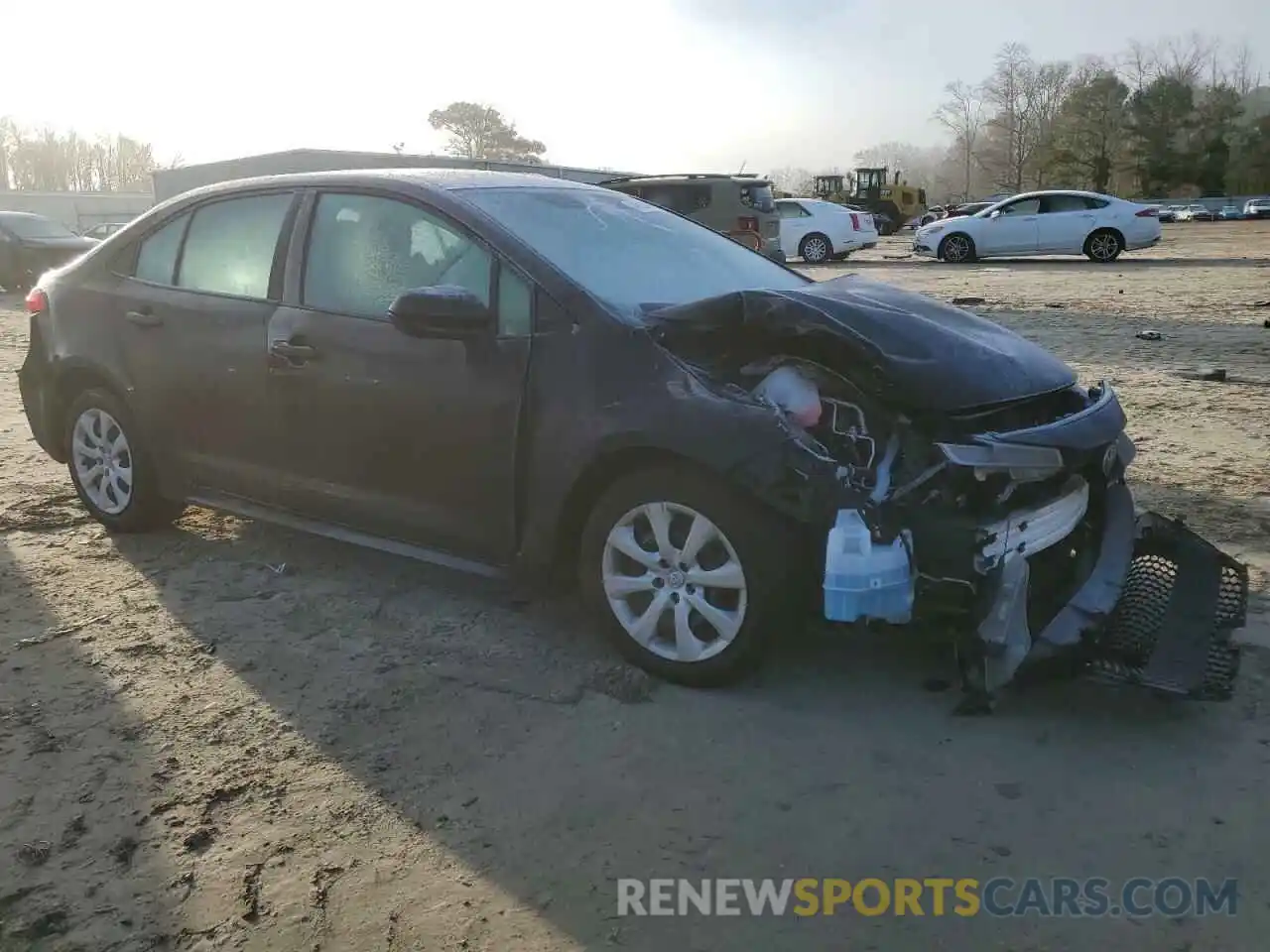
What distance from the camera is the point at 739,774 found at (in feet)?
9.66

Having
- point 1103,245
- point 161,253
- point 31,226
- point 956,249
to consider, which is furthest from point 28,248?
point 1103,245

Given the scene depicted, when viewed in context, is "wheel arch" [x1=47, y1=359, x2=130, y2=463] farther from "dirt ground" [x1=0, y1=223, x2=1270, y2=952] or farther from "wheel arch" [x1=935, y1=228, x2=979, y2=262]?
"wheel arch" [x1=935, y1=228, x2=979, y2=262]

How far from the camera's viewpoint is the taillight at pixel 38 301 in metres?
5.16

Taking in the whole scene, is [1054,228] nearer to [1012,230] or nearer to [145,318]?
[1012,230]

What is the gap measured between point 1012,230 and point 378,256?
22528 millimetres

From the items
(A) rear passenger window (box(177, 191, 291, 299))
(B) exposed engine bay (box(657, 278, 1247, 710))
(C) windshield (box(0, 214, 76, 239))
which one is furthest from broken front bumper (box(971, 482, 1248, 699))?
(C) windshield (box(0, 214, 76, 239))

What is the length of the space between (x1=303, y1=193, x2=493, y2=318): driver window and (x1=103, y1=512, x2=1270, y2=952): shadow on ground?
119cm

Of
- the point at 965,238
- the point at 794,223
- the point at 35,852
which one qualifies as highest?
the point at 794,223

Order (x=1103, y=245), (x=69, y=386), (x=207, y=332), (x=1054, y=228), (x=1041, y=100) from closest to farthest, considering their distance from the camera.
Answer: (x=207, y=332) → (x=69, y=386) → (x=1103, y=245) → (x=1054, y=228) → (x=1041, y=100)

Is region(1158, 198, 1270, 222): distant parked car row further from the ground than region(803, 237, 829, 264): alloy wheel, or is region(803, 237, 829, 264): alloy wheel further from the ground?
region(1158, 198, 1270, 222): distant parked car row

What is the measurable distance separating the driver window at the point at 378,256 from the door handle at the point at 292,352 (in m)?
0.17

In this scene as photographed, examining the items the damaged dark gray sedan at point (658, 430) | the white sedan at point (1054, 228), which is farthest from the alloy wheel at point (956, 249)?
the damaged dark gray sedan at point (658, 430)

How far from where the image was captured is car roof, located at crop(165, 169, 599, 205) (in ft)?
13.4

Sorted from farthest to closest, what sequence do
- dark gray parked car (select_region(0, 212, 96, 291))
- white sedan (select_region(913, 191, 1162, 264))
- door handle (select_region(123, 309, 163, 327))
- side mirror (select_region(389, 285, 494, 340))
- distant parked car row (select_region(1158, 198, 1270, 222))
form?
1. distant parked car row (select_region(1158, 198, 1270, 222))
2. white sedan (select_region(913, 191, 1162, 264))
3. dark gray parked car (select_region(0, 212, 96, 291))
4. door handle (select_region(123, 309, 163, 327))
5. side mirror (select_region(389, 285, 494, 340))
